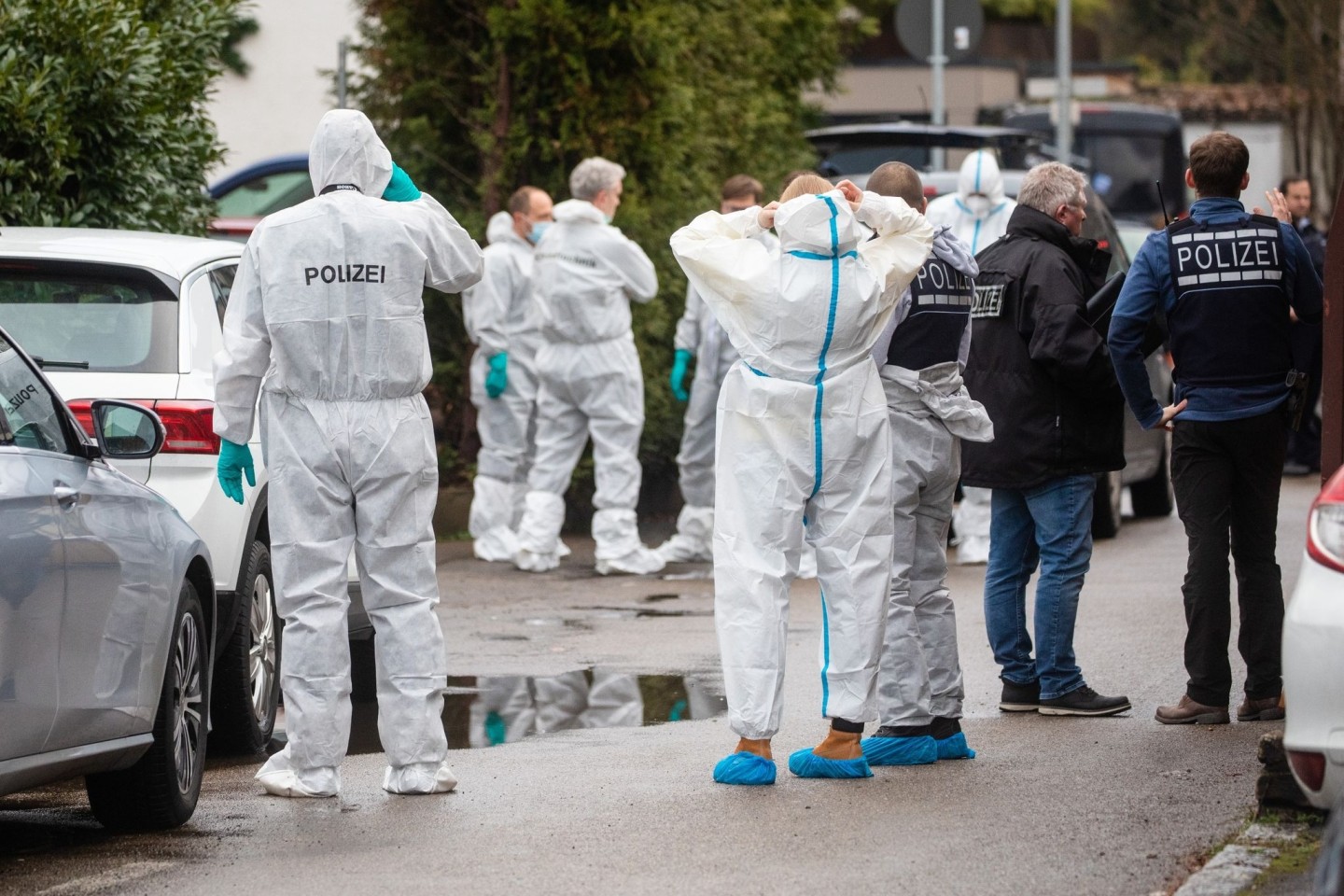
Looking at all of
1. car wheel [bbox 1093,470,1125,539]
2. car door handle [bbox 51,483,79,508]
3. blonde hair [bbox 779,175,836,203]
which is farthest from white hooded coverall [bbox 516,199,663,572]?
car door handle [bbox 51,483,79,508]

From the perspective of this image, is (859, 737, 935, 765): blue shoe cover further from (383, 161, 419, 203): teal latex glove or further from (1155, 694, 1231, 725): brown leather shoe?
(383, 161, 419, 203): teal latex glove

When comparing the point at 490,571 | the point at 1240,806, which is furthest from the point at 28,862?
the point at 490,571

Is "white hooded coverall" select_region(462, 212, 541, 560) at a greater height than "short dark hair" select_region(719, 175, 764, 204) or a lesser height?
lesser

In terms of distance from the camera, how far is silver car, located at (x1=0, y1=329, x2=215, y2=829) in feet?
17.1

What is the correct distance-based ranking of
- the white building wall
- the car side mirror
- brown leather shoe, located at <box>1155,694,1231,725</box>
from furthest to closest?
the white building wall
brown leather shoe, located at <box>1155,694,1231,725</box>
the car side mirror

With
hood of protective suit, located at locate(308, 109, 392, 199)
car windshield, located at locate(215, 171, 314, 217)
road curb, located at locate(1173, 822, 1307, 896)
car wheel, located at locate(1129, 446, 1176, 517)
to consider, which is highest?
car windshield, located at locate(215, 171, 314, 217)

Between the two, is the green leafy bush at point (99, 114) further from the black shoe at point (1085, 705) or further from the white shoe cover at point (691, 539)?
the black shoe at point (1085, 705)

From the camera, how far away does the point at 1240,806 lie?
618 centimetres

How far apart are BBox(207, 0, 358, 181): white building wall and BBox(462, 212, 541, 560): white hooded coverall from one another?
12508mm

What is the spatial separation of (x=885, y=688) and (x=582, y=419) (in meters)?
5.87

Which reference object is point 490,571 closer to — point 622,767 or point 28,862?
point 622,767

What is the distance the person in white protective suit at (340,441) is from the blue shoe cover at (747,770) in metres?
0.83

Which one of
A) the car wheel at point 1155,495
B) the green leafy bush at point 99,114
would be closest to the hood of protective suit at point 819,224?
the green leafy bush at point 99,114

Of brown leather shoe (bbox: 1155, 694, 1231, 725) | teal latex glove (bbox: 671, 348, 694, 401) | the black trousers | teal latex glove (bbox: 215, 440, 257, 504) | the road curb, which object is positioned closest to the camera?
the road curb
